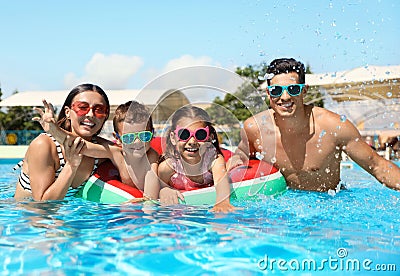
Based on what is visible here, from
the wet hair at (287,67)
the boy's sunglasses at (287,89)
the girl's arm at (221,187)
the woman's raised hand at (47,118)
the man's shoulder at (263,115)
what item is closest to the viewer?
the woman's raised hand at (47,118)

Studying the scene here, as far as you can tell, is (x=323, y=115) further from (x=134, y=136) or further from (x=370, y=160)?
(x=134, y=136)

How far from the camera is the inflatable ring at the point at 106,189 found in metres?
3.62

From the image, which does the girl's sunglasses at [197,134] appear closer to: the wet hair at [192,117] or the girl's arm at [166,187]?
the wet hair at [192,117]

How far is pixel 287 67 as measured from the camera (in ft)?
13.0

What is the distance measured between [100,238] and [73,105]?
57.3 inches

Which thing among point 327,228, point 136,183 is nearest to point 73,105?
point 136,183

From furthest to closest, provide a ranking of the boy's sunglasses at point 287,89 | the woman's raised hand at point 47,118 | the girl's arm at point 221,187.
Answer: the boy's sunglasses at point 287,89, the girl's arm at point 221,187, the woman's raised hand at point 47,118

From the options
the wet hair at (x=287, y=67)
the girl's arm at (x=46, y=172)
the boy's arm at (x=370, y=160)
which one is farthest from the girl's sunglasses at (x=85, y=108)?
the boy's arm at (x=370, y=160)

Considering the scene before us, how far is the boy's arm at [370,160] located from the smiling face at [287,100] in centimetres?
47

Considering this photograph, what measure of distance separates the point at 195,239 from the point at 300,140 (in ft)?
6.46

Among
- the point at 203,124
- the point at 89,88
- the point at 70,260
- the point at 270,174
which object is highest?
the point at 89,88

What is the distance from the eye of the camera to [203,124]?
3.55 metres

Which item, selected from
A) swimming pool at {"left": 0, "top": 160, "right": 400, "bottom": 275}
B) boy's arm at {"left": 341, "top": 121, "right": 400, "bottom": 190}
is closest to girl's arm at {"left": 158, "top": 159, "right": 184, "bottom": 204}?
swimming pool at {"left": 0, "top": 160, "right": 400, "bottom": 275}

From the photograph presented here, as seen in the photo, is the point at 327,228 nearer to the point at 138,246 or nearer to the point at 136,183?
the point at 138,246
